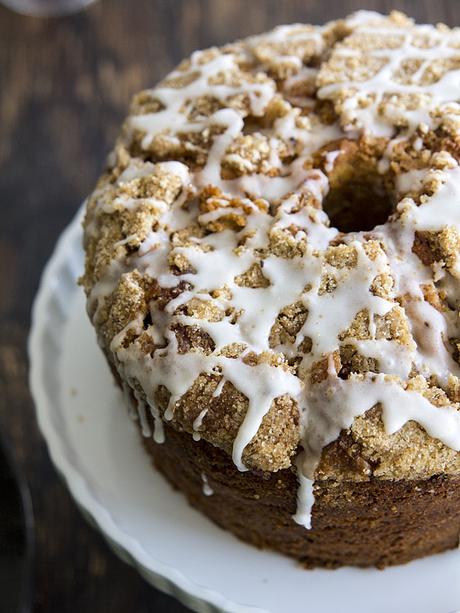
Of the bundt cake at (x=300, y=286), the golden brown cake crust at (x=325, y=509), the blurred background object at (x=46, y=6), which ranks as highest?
the bundt cake at (x=300, y=286)

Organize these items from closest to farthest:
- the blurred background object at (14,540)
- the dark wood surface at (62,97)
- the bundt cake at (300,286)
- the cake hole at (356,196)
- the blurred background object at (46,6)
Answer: the bundt cake at (300,286)
the cake hole at (356,196)
the blurred background object at (14,540)
the dark wood surface at (62,97)
the blurred background object at (46,6)

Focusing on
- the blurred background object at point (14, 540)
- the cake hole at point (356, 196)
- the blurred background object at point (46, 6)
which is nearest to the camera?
the cake hole at point (356, 196)

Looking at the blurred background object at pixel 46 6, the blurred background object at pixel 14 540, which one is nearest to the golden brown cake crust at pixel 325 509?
the blurred background object at pixel 14 540

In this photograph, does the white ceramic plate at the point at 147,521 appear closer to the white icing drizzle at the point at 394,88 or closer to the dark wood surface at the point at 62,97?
the dark wood surface at the point at 62,97

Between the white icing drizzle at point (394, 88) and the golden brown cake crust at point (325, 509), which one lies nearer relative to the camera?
the golden brown cake crust at point (325, 509)

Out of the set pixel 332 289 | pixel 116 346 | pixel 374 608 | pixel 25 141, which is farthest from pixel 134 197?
pixel 25 141

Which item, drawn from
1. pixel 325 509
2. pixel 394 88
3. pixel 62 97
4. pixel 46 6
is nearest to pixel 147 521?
pixel 325 509

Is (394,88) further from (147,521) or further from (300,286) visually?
(147,521)
